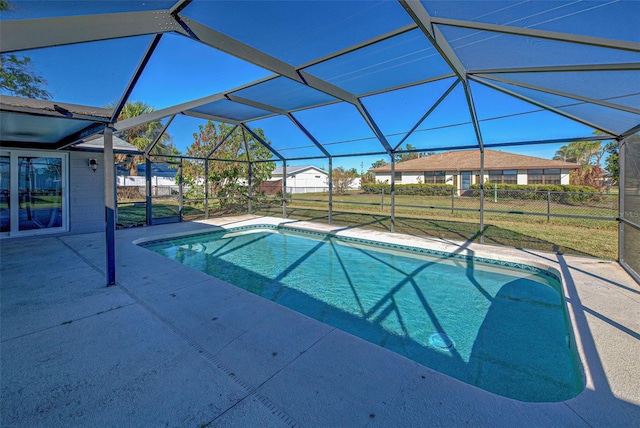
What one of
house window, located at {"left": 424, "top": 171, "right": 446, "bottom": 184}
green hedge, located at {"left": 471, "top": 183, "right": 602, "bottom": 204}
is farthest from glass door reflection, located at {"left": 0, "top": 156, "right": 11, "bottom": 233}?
house window, located at {"left": 424, "top": 171, "right": 446, "bottom": 184}

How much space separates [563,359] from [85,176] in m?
9.86

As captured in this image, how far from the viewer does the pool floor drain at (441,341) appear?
3072 mm

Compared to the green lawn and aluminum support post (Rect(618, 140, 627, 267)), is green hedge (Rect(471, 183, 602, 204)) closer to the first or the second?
the green lawn

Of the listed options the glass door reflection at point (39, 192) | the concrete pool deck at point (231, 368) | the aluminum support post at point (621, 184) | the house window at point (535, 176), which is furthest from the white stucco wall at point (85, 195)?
the house window at point (535, 176)

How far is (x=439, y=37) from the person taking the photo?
3.28m

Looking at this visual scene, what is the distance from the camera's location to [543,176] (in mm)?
16094

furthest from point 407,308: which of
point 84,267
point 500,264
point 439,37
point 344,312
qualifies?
point 84,267

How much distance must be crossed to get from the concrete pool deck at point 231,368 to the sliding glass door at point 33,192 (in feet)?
14.1

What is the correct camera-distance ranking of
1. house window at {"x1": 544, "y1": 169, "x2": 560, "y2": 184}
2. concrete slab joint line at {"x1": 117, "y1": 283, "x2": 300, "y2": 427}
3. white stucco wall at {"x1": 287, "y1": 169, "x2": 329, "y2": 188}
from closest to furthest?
concrete slab joint line at {"x1": 117, "y1": 283, "x2": 300, "y2": 427}, house window at {"x1": 544, "y1": 169, "x2": 560, "y2": 184}, white stucco wall at {"x1": 287, "y1": 169, "x2": 329, "y2": 188}

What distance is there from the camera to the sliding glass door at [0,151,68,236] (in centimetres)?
654

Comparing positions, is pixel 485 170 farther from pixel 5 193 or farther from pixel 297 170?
pixel 5 193

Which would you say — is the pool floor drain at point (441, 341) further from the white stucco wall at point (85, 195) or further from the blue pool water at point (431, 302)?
the white stucco wall at point (85, 195)

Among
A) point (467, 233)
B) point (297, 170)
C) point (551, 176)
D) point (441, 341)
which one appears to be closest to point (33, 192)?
point (441, 341)

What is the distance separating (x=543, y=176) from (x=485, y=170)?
3266mm
